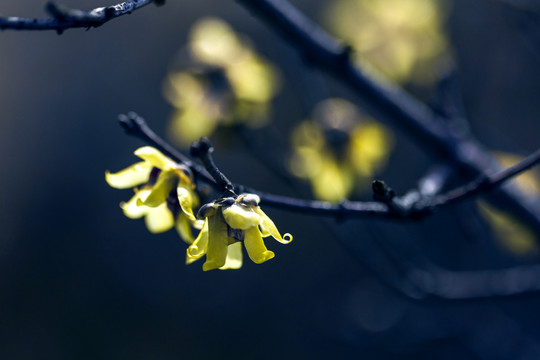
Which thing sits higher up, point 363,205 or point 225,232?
point 363,205

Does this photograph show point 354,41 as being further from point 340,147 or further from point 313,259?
point 313,259

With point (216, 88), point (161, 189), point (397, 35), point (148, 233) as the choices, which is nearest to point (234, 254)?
point (161, 189)

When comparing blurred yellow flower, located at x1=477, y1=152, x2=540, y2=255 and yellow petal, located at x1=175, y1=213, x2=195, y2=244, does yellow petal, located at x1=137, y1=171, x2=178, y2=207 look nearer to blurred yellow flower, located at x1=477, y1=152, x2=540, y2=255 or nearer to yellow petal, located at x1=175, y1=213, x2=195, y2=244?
yellow petal, located at x1=175, y1=213, x2=195, y2=244

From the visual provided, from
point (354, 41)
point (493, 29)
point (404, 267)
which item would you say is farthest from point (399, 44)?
point (493, 29)

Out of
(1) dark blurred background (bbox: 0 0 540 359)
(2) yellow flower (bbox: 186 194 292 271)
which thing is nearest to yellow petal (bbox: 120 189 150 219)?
(2) yellow flower (bbox: 186 194 292 271)

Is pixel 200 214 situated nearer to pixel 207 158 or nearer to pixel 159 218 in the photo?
pixel 207 158

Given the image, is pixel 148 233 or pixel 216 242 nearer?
pixel 216 242

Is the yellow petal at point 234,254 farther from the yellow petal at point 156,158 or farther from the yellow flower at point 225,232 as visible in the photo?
the yellow petal at point 156,158
